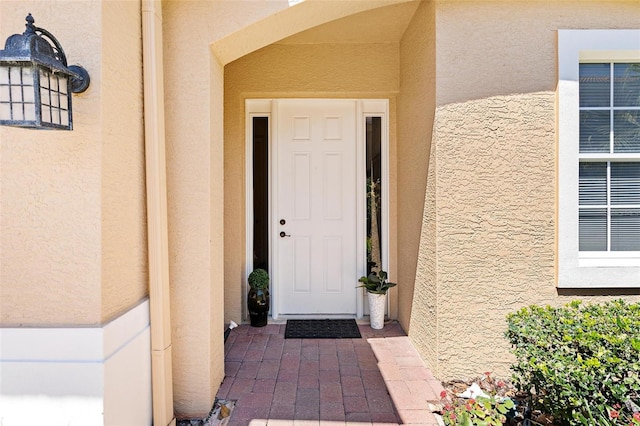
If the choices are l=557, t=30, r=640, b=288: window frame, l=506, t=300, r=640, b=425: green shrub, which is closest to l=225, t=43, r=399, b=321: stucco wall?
l=557, t=30, r=640, b=288: window frame

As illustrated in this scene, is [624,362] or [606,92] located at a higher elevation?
[606,92]

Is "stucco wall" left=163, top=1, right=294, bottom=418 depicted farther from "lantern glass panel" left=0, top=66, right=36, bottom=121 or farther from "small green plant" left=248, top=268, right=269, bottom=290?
"small green plant" left=248, top=268, right=269, bottom=290

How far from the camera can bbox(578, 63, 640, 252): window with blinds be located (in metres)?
3.21

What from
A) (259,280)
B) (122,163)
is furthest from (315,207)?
(122,163)

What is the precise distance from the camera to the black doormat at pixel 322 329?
4148 mm

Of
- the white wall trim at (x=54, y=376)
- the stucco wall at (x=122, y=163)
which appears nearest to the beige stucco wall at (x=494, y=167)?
the stucco wall at (x=122, y=163)

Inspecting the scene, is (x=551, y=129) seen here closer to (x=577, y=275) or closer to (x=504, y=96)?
(x=504, y=96)

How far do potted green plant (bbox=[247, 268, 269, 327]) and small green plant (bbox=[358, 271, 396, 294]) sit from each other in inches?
47.8

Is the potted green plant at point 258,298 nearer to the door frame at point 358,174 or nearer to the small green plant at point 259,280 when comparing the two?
the small green plant at point 259,280

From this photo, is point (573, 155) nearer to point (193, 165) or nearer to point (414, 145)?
point (414, 145)

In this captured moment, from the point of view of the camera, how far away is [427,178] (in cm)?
338

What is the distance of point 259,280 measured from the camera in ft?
14.5

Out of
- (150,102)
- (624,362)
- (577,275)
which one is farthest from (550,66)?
(150,102)

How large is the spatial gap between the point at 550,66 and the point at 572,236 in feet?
4.85
